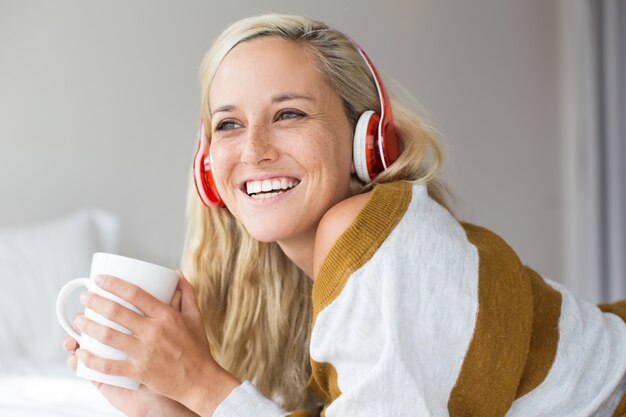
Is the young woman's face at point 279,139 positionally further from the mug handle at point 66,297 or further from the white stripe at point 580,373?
the white stripe at point 580,373

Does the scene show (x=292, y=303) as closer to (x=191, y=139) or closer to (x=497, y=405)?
(x=497, y=405)

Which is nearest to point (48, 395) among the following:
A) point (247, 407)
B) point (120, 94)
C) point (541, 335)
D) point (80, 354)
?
point (80, 354)

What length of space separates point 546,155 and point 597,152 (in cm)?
23

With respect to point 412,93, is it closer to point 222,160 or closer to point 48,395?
point 222,160

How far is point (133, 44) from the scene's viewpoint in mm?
2012

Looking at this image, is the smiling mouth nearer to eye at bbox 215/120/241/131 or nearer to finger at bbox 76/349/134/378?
eye at bbox 215/120/241/131

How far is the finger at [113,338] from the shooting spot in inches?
37.9

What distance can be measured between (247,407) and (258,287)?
0.37 m

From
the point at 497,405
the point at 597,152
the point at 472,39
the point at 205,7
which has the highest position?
the point at 205,7

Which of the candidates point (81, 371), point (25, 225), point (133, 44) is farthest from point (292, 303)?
point (133, 44)

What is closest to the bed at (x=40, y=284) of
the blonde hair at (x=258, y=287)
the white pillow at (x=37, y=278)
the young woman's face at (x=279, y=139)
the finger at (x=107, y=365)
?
the white pillow at (x=37, y=278)

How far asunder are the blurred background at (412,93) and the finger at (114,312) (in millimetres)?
802

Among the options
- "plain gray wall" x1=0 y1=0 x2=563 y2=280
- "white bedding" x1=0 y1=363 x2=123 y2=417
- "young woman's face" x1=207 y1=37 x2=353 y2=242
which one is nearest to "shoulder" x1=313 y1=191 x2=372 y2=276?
"young woman's face" x1=207 y1=37 x2=353 y2=242

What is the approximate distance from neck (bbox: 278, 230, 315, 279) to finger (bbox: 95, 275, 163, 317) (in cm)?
26
